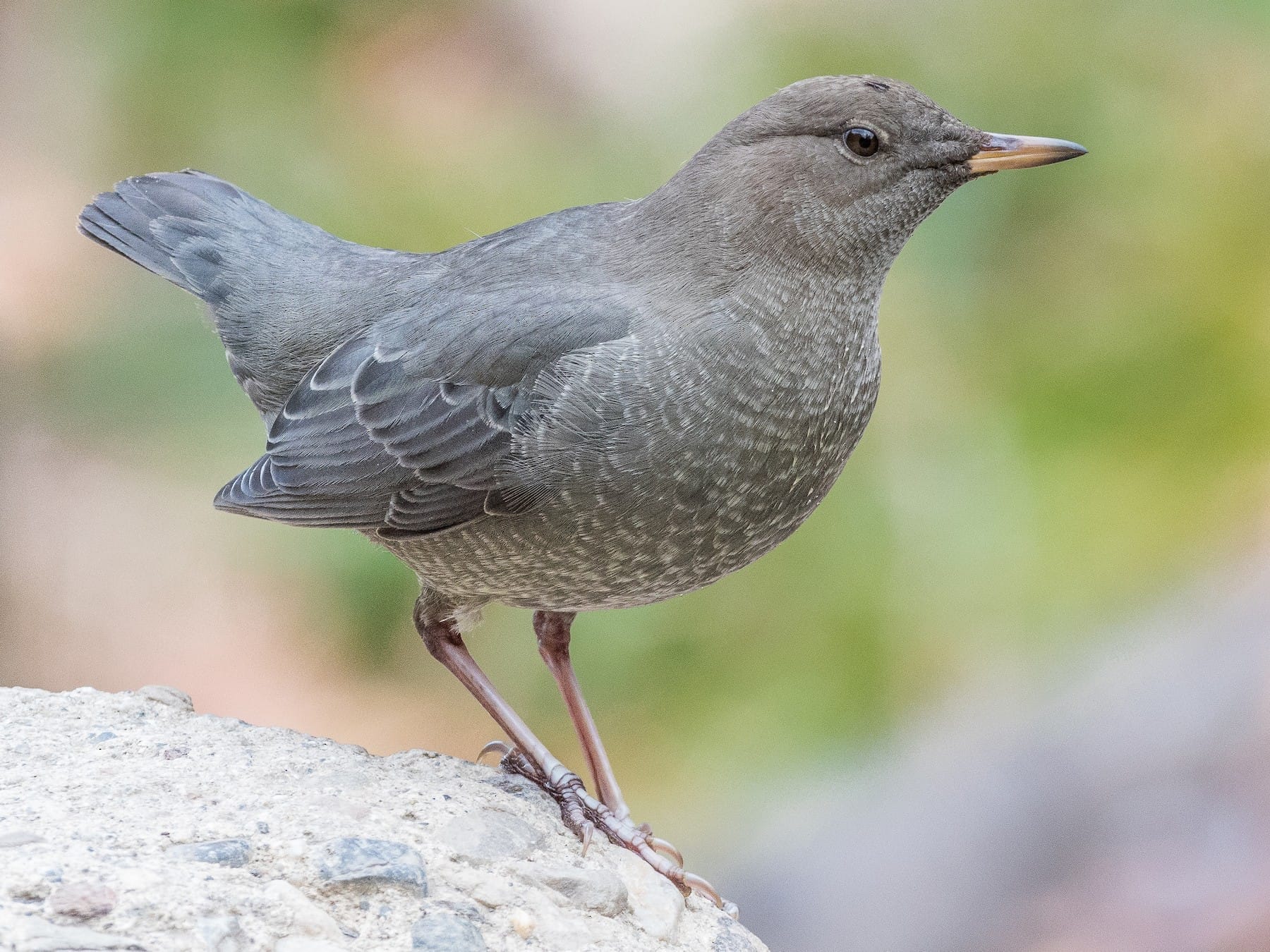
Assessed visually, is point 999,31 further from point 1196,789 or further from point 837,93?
point 1196,789

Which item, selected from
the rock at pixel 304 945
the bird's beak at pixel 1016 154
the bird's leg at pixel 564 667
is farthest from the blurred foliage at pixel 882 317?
the rock at pixel 304 945

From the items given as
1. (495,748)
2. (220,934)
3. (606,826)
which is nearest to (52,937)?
(220,934)

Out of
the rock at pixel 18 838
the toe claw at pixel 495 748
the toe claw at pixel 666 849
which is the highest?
the toe claw at pixel 495 748

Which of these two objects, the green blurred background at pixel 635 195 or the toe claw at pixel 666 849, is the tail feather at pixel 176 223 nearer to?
the green blurred background at pixel 635 195

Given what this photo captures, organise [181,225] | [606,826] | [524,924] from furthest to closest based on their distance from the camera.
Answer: [181,225] < [606,826] < [524,924]

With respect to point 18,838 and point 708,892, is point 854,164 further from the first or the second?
point 18,838

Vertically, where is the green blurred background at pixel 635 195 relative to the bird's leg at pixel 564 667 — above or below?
above

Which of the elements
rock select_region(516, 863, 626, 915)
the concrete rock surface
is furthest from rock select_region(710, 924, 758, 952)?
rock select_region(516, 863, 626, 915)
